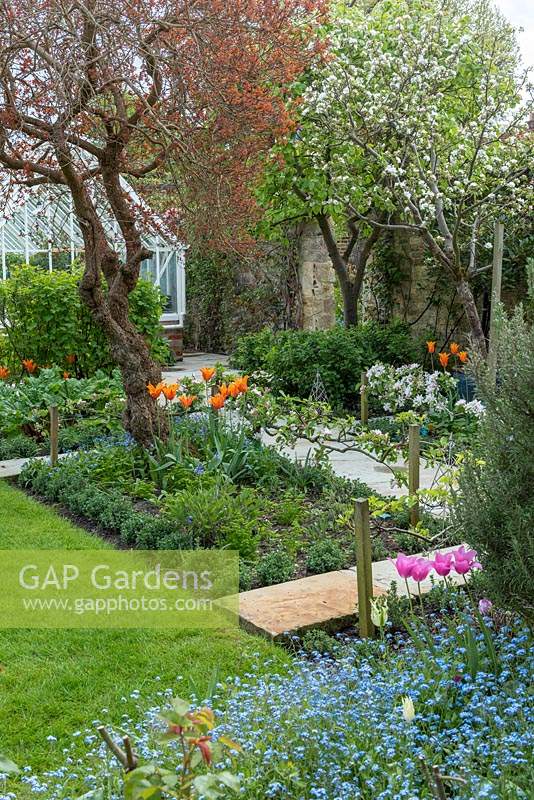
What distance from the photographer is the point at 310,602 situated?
390cm

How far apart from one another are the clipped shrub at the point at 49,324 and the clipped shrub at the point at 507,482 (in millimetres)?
6034

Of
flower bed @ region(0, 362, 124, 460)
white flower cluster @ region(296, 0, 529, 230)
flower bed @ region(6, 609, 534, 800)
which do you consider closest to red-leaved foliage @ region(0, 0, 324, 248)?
flower bed @ region(0, 362, 124, 460)

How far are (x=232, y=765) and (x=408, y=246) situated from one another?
8.70 metres

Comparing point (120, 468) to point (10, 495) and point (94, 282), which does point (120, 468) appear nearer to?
point (10, 495)

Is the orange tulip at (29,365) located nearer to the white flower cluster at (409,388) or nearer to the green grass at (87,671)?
the white flower cluster at (409,388)

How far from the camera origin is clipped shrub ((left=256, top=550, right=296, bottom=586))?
426cm

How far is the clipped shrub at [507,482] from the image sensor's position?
2871mm

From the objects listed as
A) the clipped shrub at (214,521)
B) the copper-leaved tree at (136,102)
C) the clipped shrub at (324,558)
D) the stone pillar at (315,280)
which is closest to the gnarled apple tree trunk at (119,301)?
the copper-leaved tree at (136,102)

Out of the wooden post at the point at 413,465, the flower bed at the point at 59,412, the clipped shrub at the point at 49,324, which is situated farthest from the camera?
the clipped shrub at the point at 49,324

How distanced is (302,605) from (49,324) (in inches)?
218

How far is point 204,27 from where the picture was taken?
17.7ft

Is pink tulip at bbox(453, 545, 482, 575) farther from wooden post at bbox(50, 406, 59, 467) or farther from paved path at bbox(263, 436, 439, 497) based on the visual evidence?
wooden post at bbox(50, 406, 59, 467)

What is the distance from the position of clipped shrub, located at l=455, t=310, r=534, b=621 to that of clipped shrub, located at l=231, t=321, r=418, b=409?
5.47 metres

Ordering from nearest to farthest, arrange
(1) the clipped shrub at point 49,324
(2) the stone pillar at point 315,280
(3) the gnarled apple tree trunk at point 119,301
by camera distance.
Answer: (3) the gnarled apple tree trunk at point 119,301
(1) the clipped shrub at point 49,324
(2) the stone pillar at point 315,280
